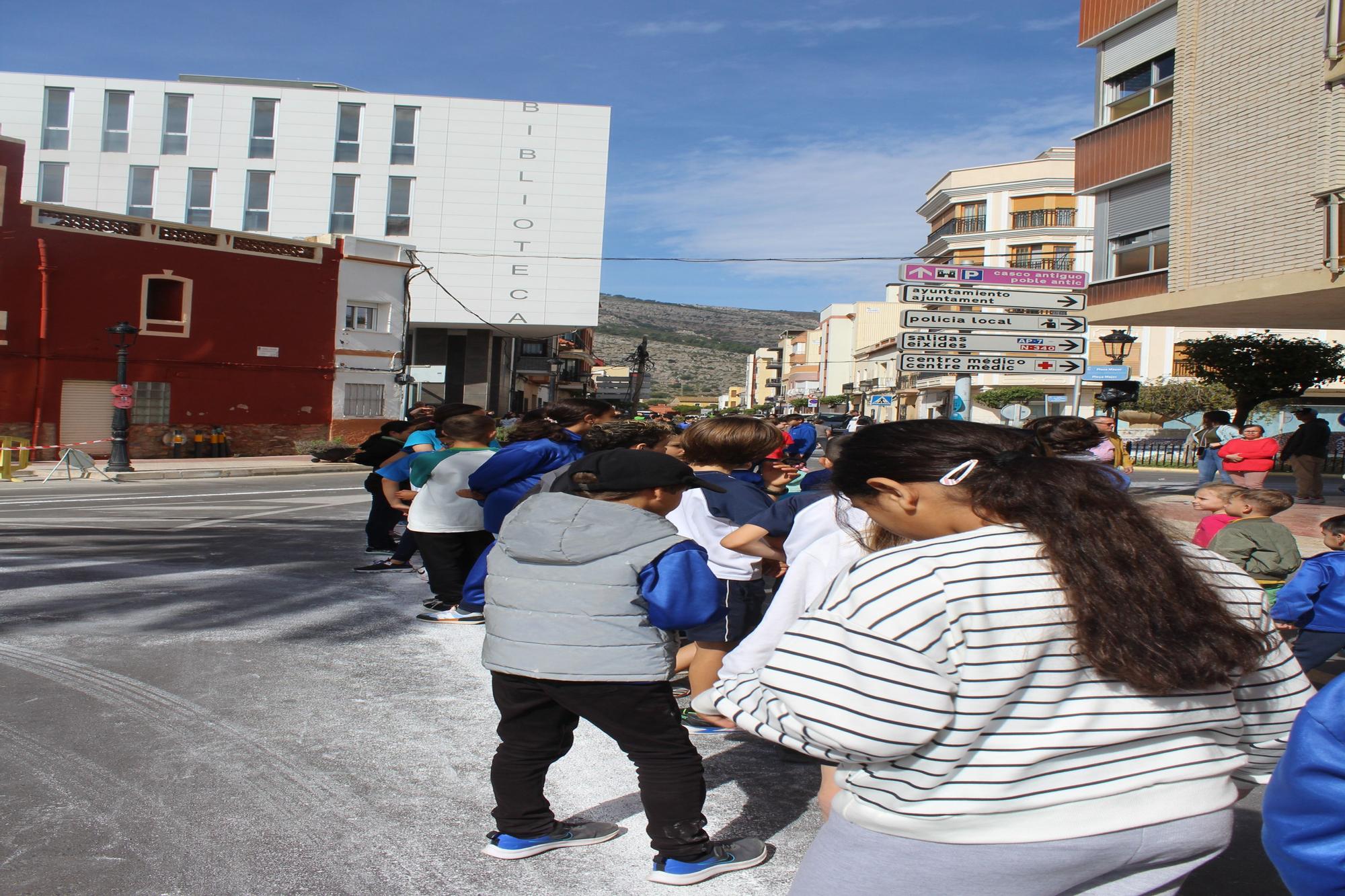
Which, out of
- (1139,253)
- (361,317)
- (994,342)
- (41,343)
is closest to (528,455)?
(994,342)

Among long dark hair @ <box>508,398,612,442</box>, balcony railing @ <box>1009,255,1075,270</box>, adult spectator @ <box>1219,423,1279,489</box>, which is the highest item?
balcony railing @ <box>1009,255,1075,270</box>

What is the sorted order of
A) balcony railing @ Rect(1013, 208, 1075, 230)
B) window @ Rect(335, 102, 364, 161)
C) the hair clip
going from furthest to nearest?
balcony railing @ Rect(1013, 208, 1075, 230) < window @ Rect(335, 102, 364, 161) < the hair clip

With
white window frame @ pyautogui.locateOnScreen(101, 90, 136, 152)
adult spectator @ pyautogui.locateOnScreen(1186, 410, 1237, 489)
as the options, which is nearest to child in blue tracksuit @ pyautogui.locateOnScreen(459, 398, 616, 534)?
adult spectator @ pyautogui.locateOnScreen(1186, 410, 1237, 489)

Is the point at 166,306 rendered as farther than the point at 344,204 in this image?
No

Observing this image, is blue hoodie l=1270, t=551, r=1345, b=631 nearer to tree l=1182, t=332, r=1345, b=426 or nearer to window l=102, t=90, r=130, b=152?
tree l=1182, t=332, r=1345, b=426

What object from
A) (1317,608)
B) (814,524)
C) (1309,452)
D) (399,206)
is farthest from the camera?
(399,206)

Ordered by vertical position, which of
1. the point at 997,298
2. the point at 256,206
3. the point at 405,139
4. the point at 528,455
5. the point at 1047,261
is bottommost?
the point at 528,455

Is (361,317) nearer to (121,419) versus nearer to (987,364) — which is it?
(121,419)

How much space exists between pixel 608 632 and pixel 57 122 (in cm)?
4396

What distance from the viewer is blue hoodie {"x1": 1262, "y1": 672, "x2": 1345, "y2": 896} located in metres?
1.49

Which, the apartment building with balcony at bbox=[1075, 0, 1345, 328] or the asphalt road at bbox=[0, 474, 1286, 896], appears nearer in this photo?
the asphalt road at bbox=[0, 474, 1286, 896]

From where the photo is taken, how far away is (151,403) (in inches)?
1100

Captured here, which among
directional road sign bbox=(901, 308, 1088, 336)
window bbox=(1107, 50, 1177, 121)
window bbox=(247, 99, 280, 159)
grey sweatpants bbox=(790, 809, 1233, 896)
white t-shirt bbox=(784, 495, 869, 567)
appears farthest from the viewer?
window bbox=(247, 99, 280, 159)

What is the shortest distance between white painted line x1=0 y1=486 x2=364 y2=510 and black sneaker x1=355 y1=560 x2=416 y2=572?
25.2ft
